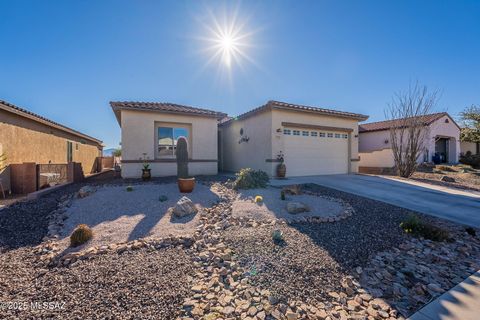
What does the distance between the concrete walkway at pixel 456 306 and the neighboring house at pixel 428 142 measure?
47.6 feet

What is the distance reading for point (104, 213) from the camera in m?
5.29

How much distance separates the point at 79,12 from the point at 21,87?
6285 millimetres

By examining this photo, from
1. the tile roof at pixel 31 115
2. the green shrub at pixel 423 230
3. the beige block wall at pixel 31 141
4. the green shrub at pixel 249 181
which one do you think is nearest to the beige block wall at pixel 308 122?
the green shrub at pixel 249 181

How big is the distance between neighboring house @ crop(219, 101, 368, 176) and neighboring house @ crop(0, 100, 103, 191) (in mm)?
10748

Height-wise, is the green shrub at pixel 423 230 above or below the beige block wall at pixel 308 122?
below

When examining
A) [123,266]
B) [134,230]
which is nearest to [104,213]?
[134,230]

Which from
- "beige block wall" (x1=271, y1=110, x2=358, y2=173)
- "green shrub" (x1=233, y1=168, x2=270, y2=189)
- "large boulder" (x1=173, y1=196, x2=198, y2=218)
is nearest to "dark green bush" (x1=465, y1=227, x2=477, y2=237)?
"green shrub" (x1=233, y1=168, x2=270, y2=189)

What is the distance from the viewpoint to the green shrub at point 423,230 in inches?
165

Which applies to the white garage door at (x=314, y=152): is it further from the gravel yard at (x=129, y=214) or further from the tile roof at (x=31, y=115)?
the tile roof at (x=31, y=115)

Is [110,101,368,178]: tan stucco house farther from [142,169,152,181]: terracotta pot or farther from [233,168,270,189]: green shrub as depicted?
[233,168,270,189]: green shrub

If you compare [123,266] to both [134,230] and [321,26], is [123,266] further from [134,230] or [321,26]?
[321,26]

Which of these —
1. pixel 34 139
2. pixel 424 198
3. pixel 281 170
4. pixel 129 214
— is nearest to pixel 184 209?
pixel 129 214

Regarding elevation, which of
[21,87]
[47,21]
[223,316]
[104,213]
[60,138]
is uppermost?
[47,21]

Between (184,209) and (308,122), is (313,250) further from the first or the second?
(308,122)
